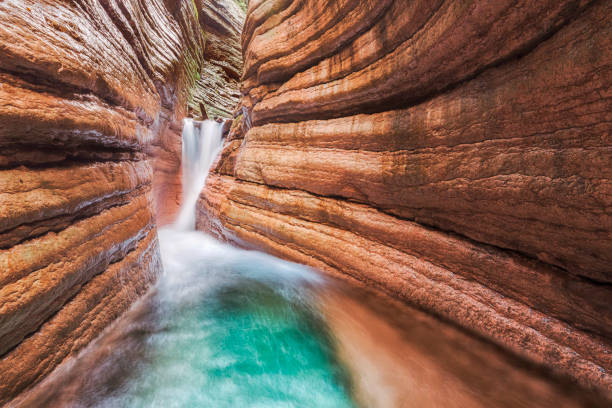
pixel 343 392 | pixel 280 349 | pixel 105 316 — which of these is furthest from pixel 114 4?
pixel 343 392

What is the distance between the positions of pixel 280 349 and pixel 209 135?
8.26m

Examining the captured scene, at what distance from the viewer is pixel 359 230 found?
3180 millimetres

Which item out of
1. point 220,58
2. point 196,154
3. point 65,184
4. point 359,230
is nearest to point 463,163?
point 359,230

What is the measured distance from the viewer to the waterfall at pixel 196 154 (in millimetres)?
7766

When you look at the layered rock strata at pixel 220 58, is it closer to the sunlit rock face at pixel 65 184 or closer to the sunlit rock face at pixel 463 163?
the sunlit rock face at pixel 463 163

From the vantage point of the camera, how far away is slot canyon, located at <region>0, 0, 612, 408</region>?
156 cm

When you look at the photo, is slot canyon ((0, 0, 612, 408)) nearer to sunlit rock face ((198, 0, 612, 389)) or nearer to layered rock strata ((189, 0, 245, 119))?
sunlit rock face ((198, 0, 612, 389))

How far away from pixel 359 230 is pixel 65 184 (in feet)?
10.5

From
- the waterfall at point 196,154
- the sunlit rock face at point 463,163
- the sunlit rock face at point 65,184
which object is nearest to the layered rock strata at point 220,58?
the waterfall at point 196,154

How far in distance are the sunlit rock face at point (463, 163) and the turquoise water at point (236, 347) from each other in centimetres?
88

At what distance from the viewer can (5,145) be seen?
1.52 metres

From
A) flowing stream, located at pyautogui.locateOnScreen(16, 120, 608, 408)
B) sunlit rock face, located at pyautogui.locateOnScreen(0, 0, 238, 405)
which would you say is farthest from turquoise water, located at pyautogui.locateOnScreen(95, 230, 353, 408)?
sunlit rock face, located at pyautogui.locateOnScreen(0, 0, 238, 405)

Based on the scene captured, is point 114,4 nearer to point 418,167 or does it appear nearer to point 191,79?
point 418,167

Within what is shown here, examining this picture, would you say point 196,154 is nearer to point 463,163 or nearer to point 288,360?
point 288,360
